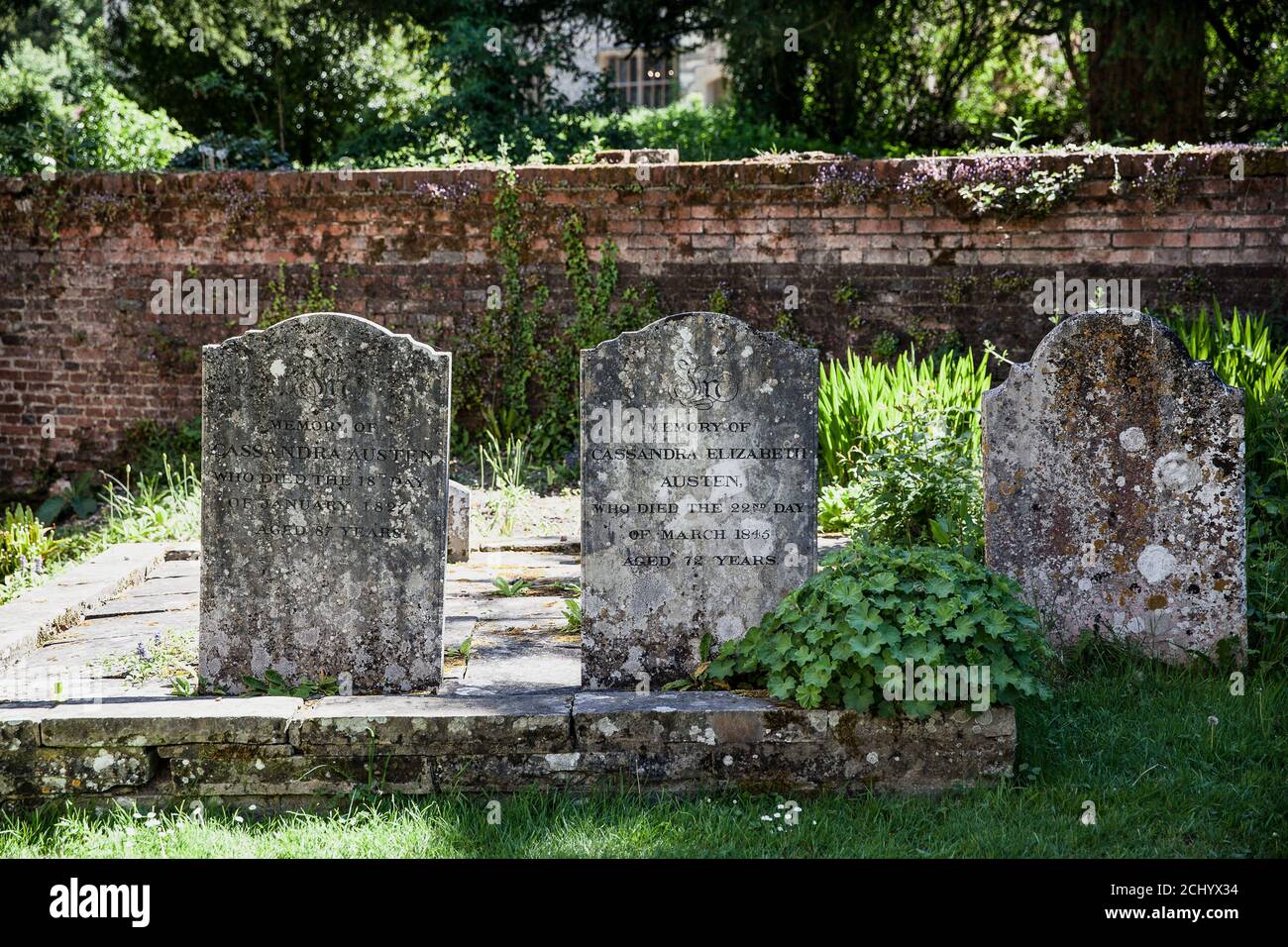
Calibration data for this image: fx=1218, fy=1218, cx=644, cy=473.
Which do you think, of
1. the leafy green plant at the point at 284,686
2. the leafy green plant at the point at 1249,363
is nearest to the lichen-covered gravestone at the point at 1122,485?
the leafy green plant at the point at 1249,363

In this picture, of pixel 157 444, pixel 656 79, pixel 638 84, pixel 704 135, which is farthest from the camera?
pixel 638 84

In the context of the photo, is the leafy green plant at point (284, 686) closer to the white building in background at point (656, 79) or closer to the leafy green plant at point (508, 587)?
the leafy green plant at point (508, 587)

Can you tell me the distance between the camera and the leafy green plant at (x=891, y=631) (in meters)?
3.64

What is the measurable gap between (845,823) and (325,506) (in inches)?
81.5

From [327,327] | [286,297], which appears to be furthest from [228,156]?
[327,327]

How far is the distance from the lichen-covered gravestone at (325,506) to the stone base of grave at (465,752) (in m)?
0.60

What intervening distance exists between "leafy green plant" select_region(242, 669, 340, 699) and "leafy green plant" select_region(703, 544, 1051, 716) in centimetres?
148

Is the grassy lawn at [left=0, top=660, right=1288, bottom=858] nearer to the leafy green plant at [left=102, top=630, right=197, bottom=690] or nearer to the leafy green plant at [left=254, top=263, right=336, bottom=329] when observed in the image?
the leafy green plant at [left=102, top=630, right=197, bottom=690]

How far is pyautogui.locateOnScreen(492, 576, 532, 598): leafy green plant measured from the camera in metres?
5.85

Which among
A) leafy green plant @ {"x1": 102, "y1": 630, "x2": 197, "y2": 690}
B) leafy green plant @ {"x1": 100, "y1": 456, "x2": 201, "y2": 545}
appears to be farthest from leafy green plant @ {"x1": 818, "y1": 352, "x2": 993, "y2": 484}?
leafy green plant @ {"x1": 100, "y1": 456, "x2": 201, "y2": 545}

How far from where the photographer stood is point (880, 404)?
22.7 feet

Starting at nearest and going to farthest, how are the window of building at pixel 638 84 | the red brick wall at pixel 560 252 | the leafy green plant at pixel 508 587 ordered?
the leafy green plant at pixel 508 587 < the red brick wall at pixel 560 252 < the window of building at pixel 638 84

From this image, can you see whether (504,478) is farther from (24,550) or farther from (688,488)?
(688,488)

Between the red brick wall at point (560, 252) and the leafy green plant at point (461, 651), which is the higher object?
the red brick wall at point (560, 252)
